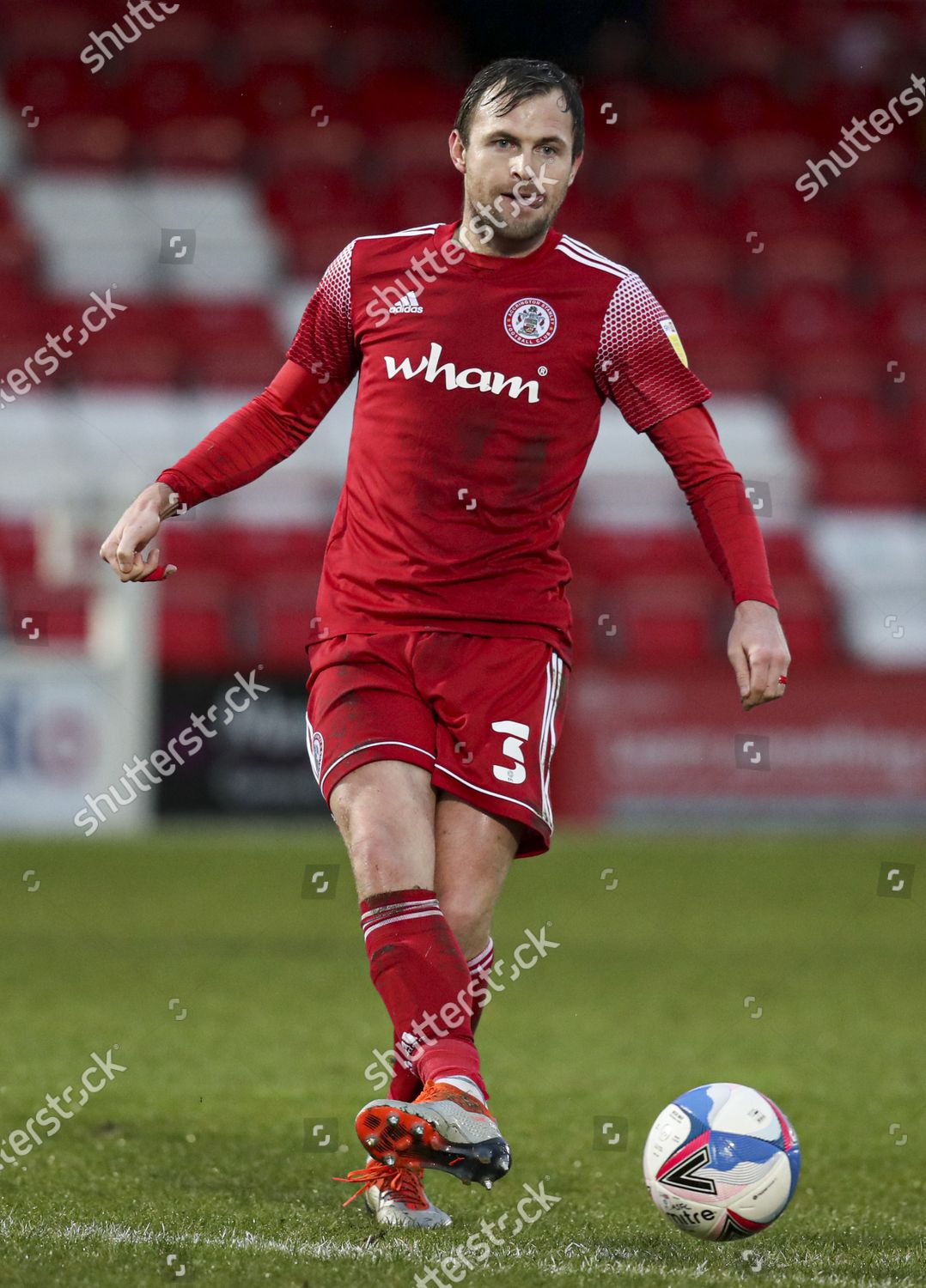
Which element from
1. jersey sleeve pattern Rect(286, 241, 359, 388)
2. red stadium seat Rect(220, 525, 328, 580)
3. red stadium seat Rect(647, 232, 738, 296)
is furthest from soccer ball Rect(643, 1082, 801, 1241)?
red stadium seat Rect(647, 232, 738, 296)

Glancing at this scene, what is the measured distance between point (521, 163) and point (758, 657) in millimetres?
1006

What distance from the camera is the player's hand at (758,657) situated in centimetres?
340

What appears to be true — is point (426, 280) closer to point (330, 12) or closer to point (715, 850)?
point (715, 850)

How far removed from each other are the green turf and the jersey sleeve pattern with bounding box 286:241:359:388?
5.47 feet

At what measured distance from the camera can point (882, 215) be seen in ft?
61.7

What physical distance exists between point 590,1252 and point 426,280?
1841 mm

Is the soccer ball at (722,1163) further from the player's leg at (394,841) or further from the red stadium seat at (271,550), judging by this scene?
the red stadium seat at (271,550)

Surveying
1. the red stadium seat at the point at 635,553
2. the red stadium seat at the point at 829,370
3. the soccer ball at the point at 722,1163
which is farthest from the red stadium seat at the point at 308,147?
the soccer ball at the point at 722,1163

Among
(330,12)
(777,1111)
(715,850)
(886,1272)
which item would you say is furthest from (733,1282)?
(330,12)

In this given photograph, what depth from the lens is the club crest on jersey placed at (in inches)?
145

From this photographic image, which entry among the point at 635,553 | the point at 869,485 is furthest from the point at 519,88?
the point at 869,485

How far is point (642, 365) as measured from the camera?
3.69 meters

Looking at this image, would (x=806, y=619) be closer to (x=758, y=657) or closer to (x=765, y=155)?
(x=765, y=155)

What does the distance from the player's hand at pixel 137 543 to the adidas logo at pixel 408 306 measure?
60cm
